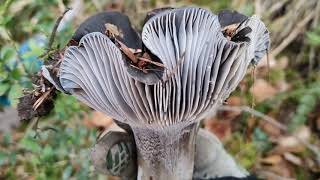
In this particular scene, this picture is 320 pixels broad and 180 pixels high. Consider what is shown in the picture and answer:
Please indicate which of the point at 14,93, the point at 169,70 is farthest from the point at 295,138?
the point at 169,70

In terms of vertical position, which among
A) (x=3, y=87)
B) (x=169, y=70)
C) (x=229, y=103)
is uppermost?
(x=169, y=70)

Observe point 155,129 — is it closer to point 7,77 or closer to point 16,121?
point 7,77

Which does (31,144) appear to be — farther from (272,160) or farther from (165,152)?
(272,160)

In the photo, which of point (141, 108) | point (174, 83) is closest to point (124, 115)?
point (141, 108)

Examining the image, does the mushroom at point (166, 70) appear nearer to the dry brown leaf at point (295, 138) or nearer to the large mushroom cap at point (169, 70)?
the large mushroom cap at point (169, 70)

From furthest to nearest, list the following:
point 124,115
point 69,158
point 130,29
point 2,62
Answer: point 69,158 → point 2,62 → point 130,29 → point 124,115

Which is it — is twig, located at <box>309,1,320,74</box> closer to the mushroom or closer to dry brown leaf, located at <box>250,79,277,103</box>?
dry brown leaf, located at <box>250,79,277,103</box>

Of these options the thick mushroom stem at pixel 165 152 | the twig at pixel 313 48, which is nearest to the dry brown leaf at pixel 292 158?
the twig at pixel 313 48

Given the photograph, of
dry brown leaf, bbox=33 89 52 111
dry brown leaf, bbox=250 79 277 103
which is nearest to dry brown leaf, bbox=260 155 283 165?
dry brown leaf, bbox=250 79 277 103
